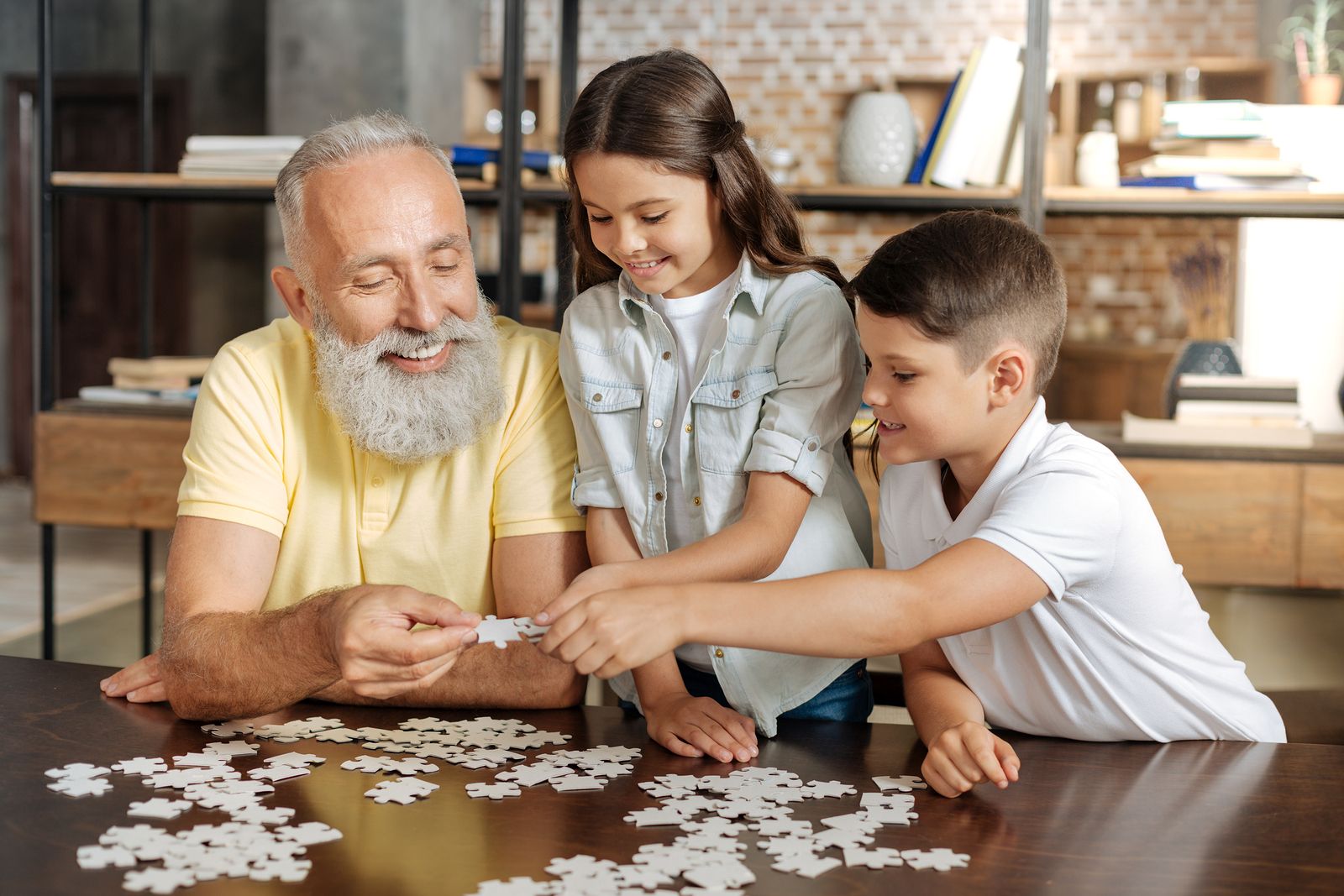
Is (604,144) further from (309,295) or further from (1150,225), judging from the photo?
(1150,225)

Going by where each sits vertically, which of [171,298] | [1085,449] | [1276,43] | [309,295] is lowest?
[171,298]

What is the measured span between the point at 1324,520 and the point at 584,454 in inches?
84.3

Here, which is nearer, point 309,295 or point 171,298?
point 309,295

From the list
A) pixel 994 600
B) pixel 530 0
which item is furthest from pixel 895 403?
pixel 530 0

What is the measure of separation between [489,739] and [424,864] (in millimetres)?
363

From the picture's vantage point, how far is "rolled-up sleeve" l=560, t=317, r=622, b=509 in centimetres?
182

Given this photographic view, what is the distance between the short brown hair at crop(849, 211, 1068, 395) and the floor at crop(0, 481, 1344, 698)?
256cm

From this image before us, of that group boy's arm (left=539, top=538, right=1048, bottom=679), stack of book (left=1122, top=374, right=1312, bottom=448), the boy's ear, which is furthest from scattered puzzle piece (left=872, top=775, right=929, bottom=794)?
stack of book (left=1122, top=374, right=1312, bottom=448)

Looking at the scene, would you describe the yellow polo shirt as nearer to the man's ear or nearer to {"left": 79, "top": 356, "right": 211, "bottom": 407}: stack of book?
the man's ear

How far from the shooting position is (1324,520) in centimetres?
308

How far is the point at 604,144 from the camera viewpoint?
1756 millimetres

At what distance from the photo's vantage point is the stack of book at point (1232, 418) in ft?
10.3

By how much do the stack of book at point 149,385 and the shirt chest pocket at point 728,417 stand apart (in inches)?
91.4

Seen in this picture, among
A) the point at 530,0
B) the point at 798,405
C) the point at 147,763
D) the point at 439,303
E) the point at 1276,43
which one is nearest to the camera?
the point at 147,763
